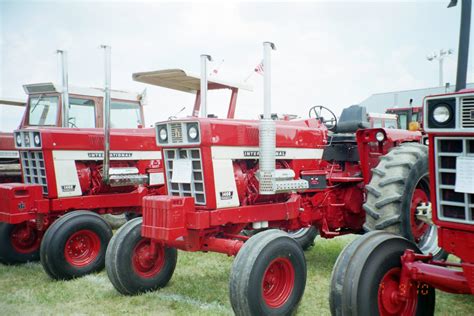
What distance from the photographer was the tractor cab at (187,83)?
524 centimetres

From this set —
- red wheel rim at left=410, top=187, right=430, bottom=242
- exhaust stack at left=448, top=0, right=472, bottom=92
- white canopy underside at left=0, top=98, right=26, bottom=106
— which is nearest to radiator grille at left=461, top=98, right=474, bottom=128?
exhaust stack at left=448, top=0, right=472, bottom=92

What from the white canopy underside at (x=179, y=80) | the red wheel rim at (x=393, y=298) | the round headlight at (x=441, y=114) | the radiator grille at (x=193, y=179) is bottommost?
the red wheel rim at (x=393, y=298)

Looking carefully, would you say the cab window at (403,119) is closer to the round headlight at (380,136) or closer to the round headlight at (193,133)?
the round headlight at (380,136)

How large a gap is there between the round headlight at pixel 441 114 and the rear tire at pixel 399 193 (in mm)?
1683

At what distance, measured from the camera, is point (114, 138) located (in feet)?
20.8

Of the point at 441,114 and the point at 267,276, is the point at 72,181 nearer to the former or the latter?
the point at 267,276

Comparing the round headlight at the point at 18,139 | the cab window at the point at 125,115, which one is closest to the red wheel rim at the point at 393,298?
the round headlight at the point at 18,139

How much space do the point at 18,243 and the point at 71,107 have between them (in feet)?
6.69

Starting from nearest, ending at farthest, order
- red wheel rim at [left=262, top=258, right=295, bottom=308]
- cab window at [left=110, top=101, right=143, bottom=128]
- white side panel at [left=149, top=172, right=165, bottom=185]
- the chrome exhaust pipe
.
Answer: red wheel rim at [left=262, top=258, right=295, bottom=308] < the chrome exhaust pipe < white side panel at [left=149, top=172, right=165, bottom=185] < cab window at [left=110, top=101, right=143, bottom=128]

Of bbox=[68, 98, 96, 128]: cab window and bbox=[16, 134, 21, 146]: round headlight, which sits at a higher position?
bbox=[68, 98, 96, 128]: cab window

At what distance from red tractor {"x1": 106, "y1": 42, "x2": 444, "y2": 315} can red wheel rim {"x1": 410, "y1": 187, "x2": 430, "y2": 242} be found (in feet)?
0.04

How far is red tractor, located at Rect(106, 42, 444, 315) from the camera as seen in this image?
3836 millimetres

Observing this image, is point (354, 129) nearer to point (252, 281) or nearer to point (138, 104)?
point (252, 281)

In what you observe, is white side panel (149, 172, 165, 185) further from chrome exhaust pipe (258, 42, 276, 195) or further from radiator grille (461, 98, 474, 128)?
radiator grille (461, 98, 474, 128)
